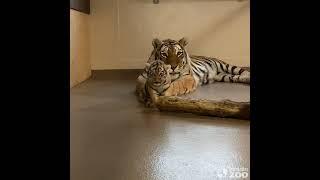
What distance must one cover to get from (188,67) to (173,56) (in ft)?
0.47

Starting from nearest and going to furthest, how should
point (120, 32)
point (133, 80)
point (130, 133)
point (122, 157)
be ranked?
point (122, 157) < point (130, 133) < point (133, 80) < point (120, 32)

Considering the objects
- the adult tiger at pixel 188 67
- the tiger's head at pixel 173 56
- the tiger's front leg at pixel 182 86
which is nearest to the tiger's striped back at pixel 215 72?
the adult tiger at pixel 188 67

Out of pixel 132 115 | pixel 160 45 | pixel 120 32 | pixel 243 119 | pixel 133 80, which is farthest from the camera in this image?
pixel 120 32

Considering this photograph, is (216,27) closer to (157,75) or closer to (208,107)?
(157,75)

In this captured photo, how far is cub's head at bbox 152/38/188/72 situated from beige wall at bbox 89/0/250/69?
0.77 m

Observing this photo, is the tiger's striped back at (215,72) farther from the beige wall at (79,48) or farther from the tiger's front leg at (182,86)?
the beige wall at (79,48)

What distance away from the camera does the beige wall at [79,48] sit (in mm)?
2742

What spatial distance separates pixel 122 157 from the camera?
3.41ft
